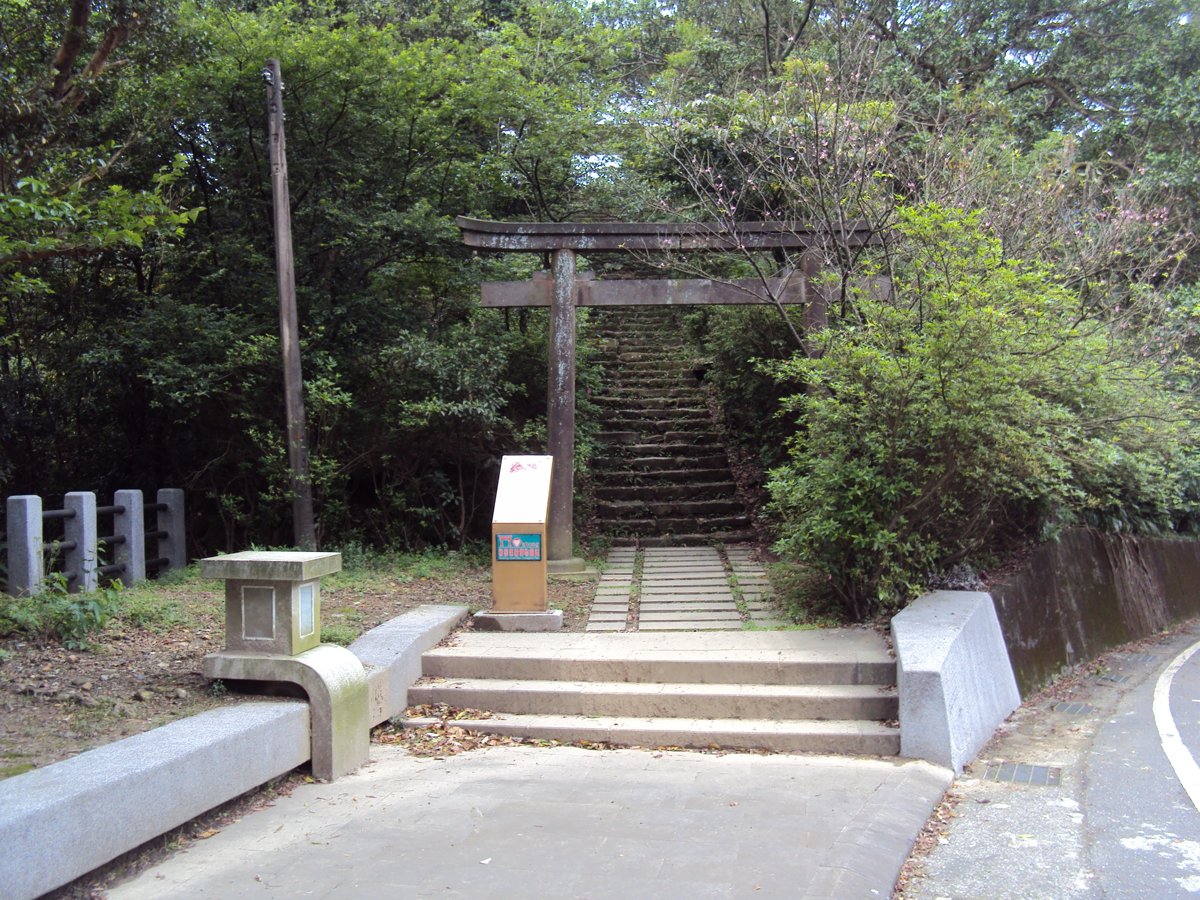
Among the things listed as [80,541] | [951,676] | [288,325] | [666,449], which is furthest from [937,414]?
[80,541]

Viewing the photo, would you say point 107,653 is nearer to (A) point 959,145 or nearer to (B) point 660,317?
(A) point 959,145

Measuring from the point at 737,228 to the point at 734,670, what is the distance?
532 centimetres

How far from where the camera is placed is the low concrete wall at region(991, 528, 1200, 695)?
7.89 m

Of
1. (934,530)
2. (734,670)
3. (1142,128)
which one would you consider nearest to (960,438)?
(934,530)

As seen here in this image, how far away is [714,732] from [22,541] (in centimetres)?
626

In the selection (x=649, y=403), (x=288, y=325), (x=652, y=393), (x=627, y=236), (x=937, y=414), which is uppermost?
(x=627, y=236)

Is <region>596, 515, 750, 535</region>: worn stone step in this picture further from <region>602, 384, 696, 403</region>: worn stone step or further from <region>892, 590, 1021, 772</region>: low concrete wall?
<region>892, 590, 1021, 772</region>: low concrete wall

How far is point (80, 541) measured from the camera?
8.78m

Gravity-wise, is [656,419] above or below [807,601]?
above

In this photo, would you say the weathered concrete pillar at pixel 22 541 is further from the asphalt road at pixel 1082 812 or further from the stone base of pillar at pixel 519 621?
the asphalt road at pixel 1082 812

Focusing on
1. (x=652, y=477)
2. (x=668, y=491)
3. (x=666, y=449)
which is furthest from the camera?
(x=666, y=449)

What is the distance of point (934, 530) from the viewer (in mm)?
7699

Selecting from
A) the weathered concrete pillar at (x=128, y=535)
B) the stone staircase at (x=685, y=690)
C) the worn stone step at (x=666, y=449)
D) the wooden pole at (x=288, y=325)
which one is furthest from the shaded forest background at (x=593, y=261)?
the weathered concrete pillar at (x=128, y=535)

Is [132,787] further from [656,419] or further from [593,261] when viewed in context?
[593,261]
